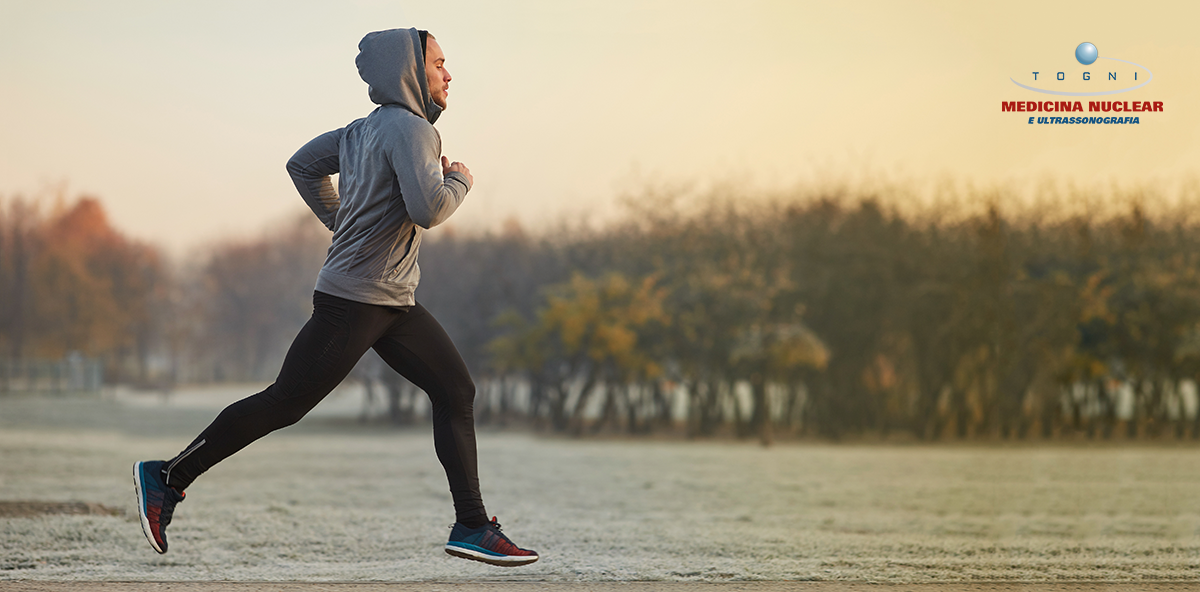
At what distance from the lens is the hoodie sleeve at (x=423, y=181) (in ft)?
8.73

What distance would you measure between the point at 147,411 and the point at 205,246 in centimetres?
252

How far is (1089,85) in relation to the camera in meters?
7.95

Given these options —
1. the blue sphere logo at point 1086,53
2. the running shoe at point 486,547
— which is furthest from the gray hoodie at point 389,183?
the blue sphere logo at point 1086,53

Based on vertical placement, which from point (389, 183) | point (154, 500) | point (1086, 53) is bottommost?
point (154, 500)

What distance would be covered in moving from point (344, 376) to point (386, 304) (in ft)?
0.74

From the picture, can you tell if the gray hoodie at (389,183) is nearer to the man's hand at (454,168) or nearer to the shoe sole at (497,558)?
the man's hand at (454,168)

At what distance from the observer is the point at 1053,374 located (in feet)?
41.3

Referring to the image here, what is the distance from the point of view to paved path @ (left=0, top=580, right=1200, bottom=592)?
3.15m

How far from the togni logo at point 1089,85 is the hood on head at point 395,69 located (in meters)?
5.69

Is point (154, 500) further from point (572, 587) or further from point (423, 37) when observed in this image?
point (423, 37)

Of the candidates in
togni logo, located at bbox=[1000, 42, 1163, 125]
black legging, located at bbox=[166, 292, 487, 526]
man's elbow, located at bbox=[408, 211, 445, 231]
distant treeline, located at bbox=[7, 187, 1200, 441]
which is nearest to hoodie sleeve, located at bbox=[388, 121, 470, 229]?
man's elbow, located at bbox=[408, 211, 445, 231]

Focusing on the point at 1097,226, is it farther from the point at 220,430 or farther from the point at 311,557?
the point at 220,430

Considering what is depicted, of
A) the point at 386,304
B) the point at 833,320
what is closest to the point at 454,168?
the point at 386,304

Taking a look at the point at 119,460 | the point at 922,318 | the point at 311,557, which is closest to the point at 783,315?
the point at 922,318
